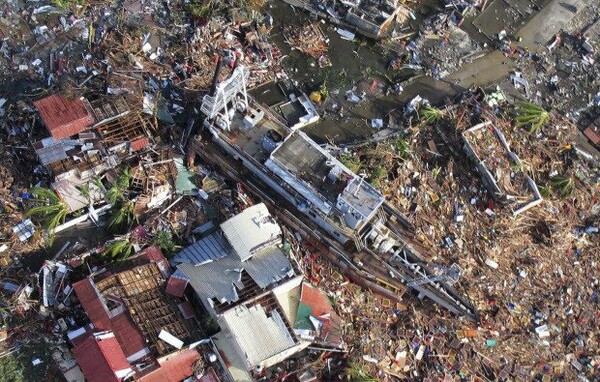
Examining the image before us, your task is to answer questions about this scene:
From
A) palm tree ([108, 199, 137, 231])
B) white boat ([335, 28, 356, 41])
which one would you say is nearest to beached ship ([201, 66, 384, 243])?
palm tree ([108, 199, 137, 231])

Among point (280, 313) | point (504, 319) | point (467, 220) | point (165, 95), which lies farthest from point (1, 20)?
point (504, 319)

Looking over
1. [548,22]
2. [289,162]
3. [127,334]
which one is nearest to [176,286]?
[127,334]

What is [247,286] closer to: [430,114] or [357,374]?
[357,374]

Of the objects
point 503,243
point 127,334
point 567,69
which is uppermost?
point 567,69

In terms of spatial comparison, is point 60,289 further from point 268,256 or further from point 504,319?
point 504,319

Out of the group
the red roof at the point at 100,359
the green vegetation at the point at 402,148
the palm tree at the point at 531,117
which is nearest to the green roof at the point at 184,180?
the red roof at the point at 100,359

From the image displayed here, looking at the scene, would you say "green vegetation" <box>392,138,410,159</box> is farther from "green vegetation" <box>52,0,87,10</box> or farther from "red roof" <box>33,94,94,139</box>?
"green vegetation" <box>52,0,87,10</box>
